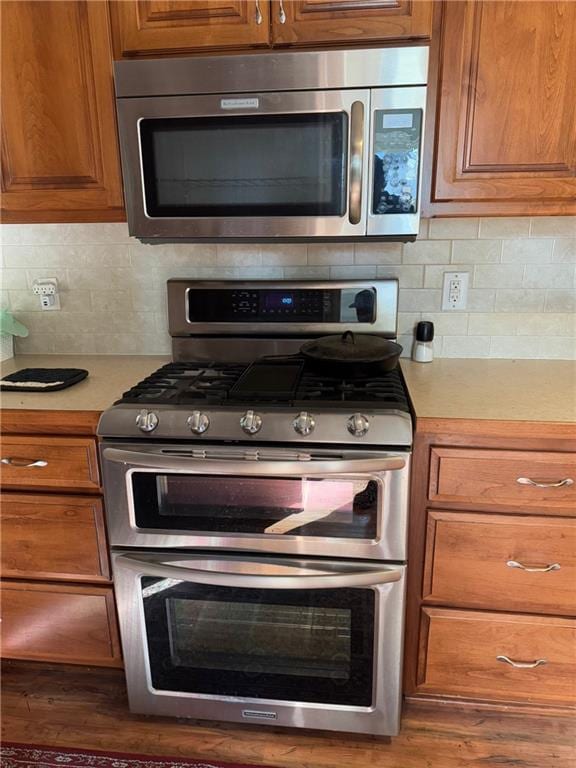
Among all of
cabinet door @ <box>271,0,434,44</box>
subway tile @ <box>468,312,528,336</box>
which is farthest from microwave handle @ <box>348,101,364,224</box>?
subway tile @ <box>468,312,528,336</box>

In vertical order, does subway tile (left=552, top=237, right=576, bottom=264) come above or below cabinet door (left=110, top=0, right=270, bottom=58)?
below

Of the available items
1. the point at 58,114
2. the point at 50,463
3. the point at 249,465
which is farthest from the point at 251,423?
the point at 58,114

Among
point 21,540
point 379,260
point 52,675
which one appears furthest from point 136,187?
point 52,675

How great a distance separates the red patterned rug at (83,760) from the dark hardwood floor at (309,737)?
0.02 metres

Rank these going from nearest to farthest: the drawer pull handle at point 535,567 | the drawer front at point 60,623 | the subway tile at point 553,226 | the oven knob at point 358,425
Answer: the oven knob at point 358,425 < the drawer pull handle at point 535,567 < the drawer front at point 60,623 < the subway tile at point 553,226

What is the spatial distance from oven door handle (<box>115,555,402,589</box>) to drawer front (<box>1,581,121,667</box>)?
22 cm

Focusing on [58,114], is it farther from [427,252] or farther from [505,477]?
[505,477]

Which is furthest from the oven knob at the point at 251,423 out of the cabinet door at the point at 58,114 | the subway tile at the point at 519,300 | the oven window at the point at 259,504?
the subway tile at the point at 519,300

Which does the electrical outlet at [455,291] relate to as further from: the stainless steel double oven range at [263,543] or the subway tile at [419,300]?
the stainless steel double oven range at [263,543]

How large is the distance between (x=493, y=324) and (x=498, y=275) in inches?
6.3

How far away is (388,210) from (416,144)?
166 millimetres

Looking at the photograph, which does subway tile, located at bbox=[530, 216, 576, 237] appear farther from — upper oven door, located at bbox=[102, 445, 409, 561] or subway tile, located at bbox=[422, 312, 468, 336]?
upper oven door, located at bbox=[102, 445, 409, 561]

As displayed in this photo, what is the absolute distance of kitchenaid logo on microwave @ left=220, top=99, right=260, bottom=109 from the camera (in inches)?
51.9

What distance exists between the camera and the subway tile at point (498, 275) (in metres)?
1.70
